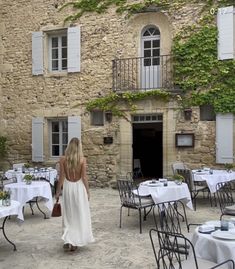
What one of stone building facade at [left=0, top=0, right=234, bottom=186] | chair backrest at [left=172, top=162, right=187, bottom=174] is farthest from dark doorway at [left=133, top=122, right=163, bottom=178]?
chair backrest at [left=172, top=162, right=187, bottom=174]

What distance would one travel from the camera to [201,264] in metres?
3.18

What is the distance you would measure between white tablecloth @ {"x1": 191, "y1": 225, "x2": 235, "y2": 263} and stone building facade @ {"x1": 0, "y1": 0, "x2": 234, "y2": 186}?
6.69m

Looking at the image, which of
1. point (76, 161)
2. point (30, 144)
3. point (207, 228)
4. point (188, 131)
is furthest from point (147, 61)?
point (207, 228)

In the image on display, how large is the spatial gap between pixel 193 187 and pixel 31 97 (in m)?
6.10

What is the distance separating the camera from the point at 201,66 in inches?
391

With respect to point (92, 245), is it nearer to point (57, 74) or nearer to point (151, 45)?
point (151, 45)

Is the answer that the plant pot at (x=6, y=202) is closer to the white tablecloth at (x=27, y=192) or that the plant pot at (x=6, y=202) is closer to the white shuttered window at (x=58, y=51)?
the white tablecloth at (x=27, y=192)

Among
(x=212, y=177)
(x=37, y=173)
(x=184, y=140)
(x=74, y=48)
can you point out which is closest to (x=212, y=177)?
(x=212, y=177)

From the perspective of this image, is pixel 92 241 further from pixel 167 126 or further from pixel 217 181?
pixel 167 126

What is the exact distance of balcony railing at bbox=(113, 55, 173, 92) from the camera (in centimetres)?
1063

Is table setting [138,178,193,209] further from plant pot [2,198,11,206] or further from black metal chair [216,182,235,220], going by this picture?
plant pot [2,198,11,206]

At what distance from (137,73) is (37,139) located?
139 inches

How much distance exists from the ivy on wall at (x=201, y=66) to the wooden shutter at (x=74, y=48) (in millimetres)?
1761

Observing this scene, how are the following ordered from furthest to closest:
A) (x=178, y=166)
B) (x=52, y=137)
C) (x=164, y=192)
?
(x=52, y=137)
(x=178, y=166)
(x=164, y=192)
